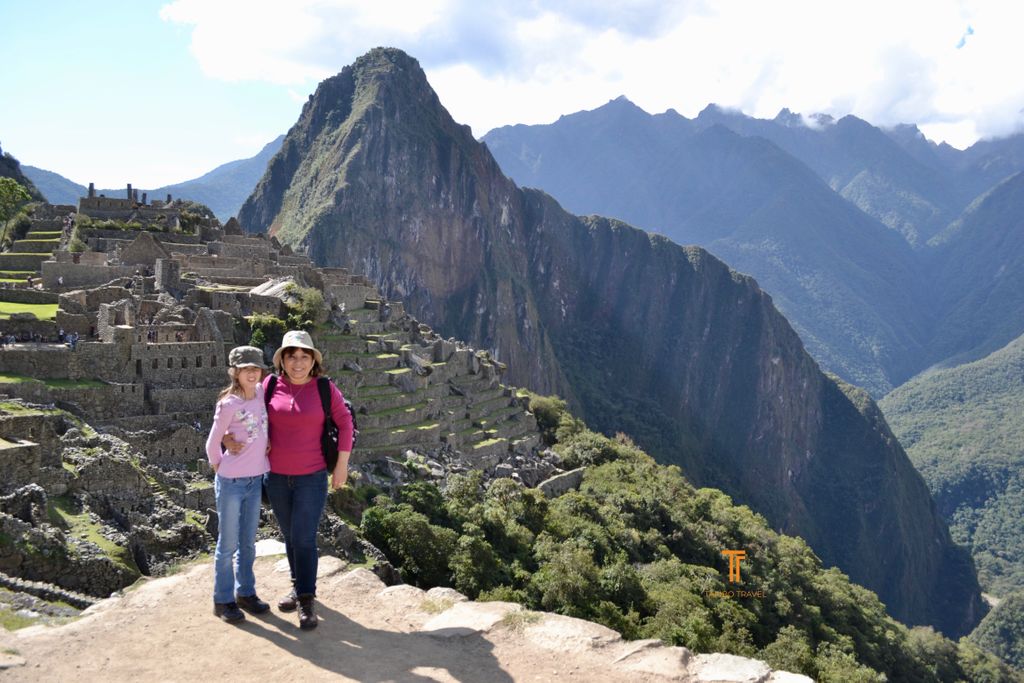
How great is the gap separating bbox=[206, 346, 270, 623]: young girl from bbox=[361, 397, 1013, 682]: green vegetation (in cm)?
683

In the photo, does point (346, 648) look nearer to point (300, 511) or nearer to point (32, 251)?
point (300, 511)

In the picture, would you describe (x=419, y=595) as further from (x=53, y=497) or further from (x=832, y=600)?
(x=832, y=600)

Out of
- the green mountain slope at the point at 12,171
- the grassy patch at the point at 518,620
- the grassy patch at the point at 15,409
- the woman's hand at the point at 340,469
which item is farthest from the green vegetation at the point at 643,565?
the green mountain slope at the point at 12,171

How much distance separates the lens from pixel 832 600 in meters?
39.9

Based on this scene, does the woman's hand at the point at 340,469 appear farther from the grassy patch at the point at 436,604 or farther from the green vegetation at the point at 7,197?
the green vegetation at the point at 7,197

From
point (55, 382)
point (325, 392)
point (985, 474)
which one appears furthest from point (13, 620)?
point (985, 474)

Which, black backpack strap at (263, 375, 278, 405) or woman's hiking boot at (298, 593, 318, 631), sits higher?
black backpack strap at (263, 375, 278, 405)

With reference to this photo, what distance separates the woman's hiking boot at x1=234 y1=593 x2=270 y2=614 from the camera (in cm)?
816

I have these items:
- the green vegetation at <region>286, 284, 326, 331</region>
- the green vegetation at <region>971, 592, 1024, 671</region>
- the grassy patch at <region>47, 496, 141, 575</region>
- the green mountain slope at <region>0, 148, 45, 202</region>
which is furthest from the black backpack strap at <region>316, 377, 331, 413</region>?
the green vegetation at <region>971, 592, 1024, 671</region>

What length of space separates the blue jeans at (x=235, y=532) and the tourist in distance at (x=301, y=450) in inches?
9.6

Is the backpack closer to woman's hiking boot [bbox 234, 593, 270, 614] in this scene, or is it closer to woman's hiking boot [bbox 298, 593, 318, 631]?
woman's hiking boot [bbox 298, 593, 318, 631]

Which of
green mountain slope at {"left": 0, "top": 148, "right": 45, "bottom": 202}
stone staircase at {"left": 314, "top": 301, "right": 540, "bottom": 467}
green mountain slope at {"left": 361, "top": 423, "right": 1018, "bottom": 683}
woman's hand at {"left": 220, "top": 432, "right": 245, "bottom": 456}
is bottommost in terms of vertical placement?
green mountain slope at {"left": 361, "top": 423, "right": 1018, "bottom": 683}

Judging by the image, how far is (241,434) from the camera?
7.85 metres

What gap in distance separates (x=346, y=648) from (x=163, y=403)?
636 inches
